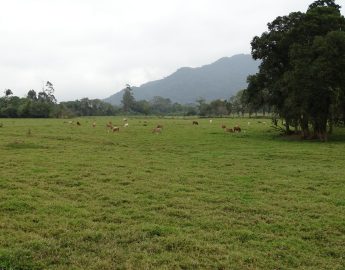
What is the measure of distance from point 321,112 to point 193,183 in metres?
22.5

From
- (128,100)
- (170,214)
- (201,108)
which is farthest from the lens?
(128,100)

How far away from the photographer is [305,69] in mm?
34656

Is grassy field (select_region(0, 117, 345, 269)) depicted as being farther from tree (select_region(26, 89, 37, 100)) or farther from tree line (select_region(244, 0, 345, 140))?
tree (select_region(26, 89, 37, 100))

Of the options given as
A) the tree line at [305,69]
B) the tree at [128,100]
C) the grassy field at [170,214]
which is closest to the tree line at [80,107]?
the tree at [128,100]

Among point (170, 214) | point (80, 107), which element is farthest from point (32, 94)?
point (170, 214)

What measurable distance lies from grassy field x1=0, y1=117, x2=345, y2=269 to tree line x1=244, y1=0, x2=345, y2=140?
13.1 meters

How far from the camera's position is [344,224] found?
11320 millimetres

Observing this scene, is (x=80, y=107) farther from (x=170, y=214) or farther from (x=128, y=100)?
(x=170, y=214)

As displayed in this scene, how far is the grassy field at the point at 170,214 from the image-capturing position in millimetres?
8867

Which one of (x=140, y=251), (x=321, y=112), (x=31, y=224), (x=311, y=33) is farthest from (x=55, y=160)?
(x=311, y=33)

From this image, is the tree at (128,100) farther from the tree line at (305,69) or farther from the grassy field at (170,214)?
the grassy field at (170,214)

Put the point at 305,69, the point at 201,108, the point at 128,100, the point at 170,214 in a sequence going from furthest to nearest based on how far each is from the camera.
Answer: the point at 128,100 < the point at 201,108 < the point at 305,69 < the point at 170,214

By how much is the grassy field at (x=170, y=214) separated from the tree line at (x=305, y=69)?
13087mm

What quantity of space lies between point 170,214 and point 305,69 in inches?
1035
